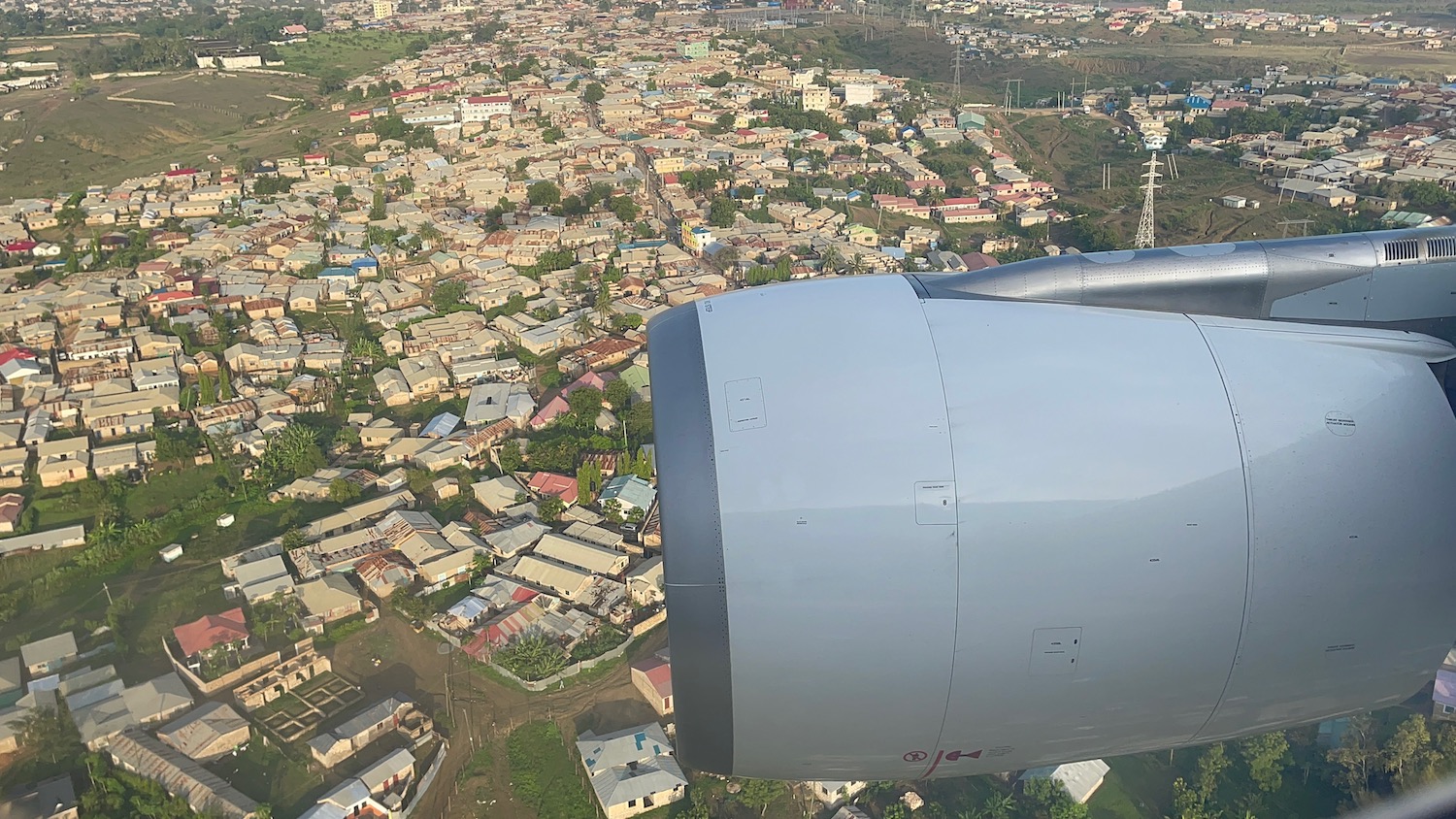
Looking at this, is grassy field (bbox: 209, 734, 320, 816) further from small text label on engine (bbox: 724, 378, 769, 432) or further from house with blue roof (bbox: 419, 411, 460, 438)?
small text label on engine (bbox: 724, 378, 769, 432)

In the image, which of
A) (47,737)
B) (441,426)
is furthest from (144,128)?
(47,737)

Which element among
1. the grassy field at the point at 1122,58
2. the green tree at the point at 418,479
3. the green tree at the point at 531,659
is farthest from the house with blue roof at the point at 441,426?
the grassy field at the point at 1122,58

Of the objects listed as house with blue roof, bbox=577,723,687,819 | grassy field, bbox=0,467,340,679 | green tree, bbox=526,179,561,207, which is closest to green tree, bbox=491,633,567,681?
house with blue roof, bbox=577,723,687,819

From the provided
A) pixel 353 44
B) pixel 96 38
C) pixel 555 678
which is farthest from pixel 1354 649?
pixel 96 38

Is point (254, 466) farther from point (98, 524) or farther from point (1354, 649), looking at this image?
point (1354, 649)

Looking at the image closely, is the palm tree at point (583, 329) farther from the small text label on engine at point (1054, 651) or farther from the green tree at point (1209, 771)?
the small text label on engine at point (1054, 651)

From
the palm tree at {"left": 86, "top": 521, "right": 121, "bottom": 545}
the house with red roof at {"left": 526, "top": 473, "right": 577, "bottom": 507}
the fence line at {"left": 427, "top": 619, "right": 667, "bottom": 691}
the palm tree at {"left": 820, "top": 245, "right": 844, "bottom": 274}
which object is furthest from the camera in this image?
the palm tree at {"left": 820, "top": 245, "right": 844, "bottom": 274}

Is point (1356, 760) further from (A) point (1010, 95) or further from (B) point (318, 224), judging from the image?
(A) point (1010, 95)
